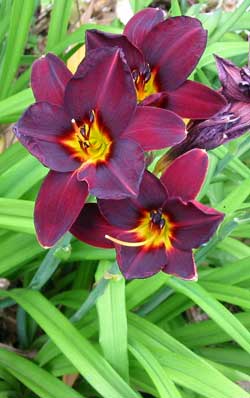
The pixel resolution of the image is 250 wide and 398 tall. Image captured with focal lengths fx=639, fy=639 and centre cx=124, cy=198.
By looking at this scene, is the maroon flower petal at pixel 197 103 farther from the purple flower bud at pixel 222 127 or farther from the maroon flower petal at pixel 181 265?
the maroon flower petal at pixel 181 265

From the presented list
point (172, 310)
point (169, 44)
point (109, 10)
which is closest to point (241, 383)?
point (172, 310)

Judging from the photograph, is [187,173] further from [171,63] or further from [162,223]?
[171,63]

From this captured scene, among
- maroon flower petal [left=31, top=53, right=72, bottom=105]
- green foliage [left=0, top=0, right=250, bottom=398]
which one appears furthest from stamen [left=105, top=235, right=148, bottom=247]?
maroon flower petal [left=31, top=53, right=72, bottom=105]

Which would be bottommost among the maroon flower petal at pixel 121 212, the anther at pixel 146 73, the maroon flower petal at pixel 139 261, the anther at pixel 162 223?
the maroon flower petal at pixel 139 261

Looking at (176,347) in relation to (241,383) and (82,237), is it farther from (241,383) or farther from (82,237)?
(82,237)

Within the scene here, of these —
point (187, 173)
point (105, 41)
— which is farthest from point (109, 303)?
point (105, 41)

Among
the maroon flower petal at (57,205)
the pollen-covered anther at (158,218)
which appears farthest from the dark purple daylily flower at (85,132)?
the pollen-covered anther at (158,218)
